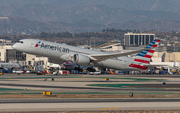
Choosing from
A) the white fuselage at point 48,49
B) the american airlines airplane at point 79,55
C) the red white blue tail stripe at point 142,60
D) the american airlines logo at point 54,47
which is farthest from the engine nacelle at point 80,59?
the red white blue tail stripe at point 142,60

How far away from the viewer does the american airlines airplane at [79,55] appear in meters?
69.9

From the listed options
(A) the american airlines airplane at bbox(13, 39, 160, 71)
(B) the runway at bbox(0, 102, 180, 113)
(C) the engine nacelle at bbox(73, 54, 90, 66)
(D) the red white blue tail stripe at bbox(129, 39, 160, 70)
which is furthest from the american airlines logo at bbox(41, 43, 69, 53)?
(B) the runway at bbox(0, 102, 180, 113)

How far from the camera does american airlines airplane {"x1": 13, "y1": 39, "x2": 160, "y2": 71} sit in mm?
69938

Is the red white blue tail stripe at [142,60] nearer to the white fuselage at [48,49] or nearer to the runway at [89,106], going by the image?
the white fuselage at [48,49]

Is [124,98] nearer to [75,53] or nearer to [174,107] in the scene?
[174,107]

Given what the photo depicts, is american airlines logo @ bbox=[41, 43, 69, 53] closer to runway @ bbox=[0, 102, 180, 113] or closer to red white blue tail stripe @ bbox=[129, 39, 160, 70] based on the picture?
red white blue tail stripe @ bbox=[129, 39, 160, 70]

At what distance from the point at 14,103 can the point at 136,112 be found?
41.9 feet

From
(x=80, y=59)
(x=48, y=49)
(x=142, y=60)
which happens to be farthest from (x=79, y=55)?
(x=142, y=60)

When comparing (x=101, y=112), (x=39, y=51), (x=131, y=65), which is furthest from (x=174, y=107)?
(x=131, y=65)

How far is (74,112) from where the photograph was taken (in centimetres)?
2691

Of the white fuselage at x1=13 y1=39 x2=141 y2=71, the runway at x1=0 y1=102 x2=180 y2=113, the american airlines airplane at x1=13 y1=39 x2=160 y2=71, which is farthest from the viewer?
the american airlines airplane at x1=13 y1=39 x2=160 y2=71

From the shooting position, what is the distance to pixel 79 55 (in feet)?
238

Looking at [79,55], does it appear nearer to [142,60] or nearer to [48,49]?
[48,49]

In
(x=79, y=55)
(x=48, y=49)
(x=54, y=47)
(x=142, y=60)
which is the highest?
(x=54, y=47)
